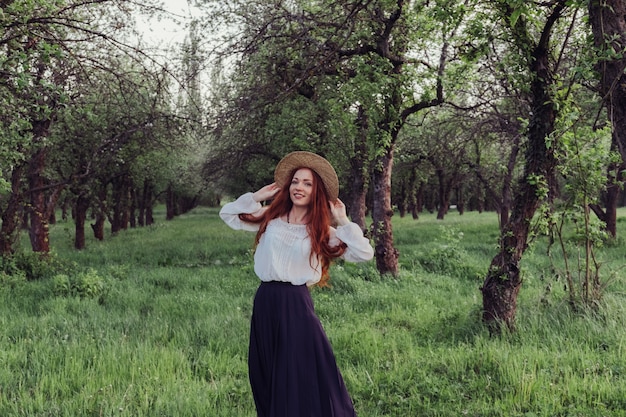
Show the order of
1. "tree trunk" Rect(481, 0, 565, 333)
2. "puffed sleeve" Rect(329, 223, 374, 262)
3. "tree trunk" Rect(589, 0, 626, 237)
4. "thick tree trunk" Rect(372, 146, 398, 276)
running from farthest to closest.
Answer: "thick tree trunk" Rect(372, 146, 398, 276), "tree trunk" Rect(481, 0, 565, 333), "tree trunk" Rect(589, 0, 626, 237), "puffed sleeve" Rect(329, 223, 374, 262)

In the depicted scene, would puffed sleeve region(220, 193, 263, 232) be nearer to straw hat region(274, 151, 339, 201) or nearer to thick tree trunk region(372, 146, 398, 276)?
straw hat region(274, 151, 339, 201)

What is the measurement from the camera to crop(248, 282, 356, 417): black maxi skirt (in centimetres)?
309

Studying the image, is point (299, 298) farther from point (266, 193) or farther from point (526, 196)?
point (526, 196)

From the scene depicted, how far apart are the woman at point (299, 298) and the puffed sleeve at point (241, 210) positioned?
0.53ft

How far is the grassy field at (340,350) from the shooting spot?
3.94 meters

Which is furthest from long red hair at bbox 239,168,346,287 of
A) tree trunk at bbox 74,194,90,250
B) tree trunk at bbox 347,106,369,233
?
tree trunk at bbox 74,194,90,250

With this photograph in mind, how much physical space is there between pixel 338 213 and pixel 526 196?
3.32 metres

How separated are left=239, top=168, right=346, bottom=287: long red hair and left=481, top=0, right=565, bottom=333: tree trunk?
3.11 meters

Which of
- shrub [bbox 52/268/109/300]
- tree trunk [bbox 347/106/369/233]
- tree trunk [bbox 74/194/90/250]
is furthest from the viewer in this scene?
tree trunk [bbox 74/194/90/250]

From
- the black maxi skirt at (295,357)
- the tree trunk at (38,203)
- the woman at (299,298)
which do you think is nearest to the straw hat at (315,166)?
the woman at (299,298)

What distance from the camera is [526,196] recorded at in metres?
5.62

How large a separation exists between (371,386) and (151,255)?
1159 centimetres

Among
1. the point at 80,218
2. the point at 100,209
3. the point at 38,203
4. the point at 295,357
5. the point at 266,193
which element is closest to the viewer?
the point at 295,357

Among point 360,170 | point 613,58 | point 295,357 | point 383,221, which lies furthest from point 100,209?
point 613,58
